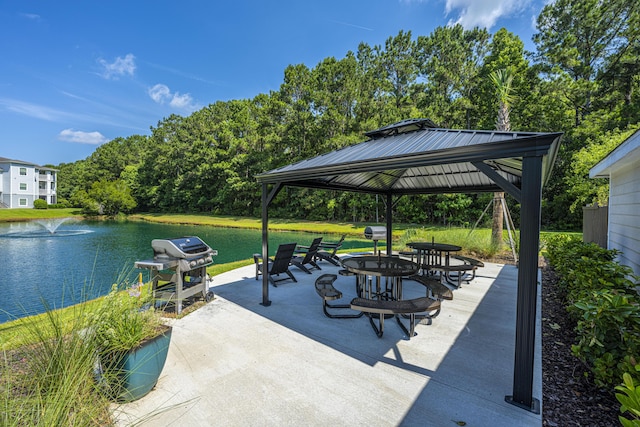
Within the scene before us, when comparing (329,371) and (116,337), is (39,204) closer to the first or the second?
(116,337)

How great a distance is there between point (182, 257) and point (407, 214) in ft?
72.0

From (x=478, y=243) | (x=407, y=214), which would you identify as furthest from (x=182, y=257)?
(x=407, y=214)

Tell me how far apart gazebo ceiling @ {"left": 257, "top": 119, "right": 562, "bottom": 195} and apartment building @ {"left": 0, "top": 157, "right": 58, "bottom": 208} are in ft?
164

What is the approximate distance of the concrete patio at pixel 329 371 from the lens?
2287 mm

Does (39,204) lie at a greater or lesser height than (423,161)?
lesser

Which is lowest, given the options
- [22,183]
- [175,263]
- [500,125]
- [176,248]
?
[175,263]

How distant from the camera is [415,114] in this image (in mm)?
21703

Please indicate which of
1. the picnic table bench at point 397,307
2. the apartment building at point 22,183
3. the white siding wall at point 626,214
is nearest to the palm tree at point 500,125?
the white siding wall at point 626,214

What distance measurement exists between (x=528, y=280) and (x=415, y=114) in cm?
2175

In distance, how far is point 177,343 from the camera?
3516 millimetres

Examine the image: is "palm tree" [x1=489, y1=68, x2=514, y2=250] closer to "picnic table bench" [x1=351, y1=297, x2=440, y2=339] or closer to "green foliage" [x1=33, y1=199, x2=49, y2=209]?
"picnic table bench" [x1=351, y1=297, x2=440, y2=339]

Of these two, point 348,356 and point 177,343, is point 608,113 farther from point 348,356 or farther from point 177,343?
point 177,343

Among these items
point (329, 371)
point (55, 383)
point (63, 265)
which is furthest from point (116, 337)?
point (63, 265)

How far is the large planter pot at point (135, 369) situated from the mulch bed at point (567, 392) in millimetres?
3229
